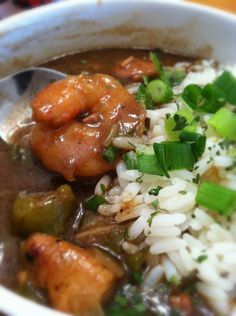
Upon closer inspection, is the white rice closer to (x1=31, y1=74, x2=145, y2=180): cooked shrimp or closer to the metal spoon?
(x1=31, y1=74, x2=145, y2=180): cooked shrimp

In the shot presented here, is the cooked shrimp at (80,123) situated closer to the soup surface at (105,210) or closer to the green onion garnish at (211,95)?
the soup surface at (105,210)

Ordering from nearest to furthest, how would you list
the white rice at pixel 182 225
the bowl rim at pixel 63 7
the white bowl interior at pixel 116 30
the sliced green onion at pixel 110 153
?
the white rice at pixel 182 225 → the sliced green onion at pixel 110 153 → the bowl rim at pixel 63 7 → the white bowl interior at pixel 116 30

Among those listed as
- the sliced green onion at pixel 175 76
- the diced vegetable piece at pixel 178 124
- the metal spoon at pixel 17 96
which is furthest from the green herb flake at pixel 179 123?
the metal spoon at pixel 17 96

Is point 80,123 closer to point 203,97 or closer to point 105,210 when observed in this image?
point 105,210

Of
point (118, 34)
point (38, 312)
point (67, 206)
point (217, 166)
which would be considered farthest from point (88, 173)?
point (118, 34)

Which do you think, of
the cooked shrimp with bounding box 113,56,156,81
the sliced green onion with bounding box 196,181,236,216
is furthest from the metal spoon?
the sliced green onion with bounding box 196,181,236,216
